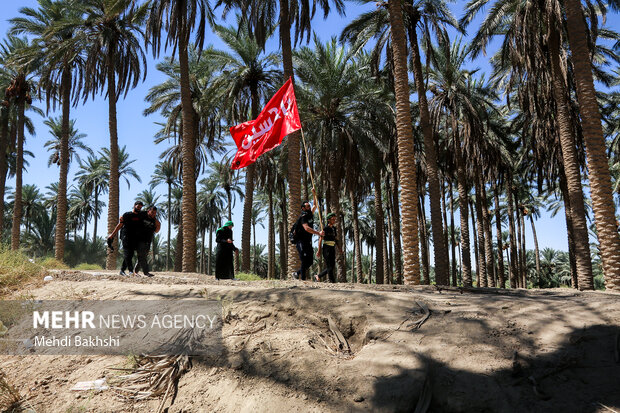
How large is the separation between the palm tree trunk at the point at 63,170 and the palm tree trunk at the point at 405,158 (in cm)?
1527

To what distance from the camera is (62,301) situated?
6.58 metres

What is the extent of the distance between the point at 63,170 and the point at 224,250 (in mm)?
13742

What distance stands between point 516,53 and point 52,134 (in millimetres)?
37315

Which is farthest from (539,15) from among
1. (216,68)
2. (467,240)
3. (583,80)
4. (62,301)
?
(62,301)

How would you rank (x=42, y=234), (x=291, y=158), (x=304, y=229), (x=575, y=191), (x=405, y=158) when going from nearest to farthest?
(x=304, y=229), (x=405, y=158), (x=575, y=191), (x=291, y=158), (x=42, y=234)

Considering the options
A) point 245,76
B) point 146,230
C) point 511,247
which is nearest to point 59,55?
point 245,76

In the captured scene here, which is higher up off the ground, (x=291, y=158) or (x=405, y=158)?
(x=291, y=158)

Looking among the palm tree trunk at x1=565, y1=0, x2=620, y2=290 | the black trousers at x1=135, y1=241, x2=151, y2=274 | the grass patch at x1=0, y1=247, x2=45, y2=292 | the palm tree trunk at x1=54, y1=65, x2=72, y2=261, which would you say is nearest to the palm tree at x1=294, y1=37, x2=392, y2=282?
the palm tree trunk at x1=565, y1=0, x2=620, y2=290

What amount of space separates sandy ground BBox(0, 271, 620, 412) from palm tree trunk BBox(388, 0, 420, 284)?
22.1ft

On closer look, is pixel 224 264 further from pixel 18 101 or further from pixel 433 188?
pixel 18 101

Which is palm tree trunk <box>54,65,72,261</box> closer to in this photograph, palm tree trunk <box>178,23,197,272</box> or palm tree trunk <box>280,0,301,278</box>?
palm tree trunk <box>178,23,197,272</box>

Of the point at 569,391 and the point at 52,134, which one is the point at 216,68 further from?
the point at 52,134

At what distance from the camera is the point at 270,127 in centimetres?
1179

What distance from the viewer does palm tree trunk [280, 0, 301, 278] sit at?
14180 millimetres
